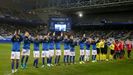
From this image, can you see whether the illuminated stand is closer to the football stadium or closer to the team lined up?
the football stadium

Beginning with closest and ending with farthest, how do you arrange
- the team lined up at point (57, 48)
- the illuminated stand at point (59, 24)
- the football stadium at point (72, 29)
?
the team lined up at point (57, 48) → the football stadium at point (72, 29) → the illuminated stand at point (59, 24)

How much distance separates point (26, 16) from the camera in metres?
96.8

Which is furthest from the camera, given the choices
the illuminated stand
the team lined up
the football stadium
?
the illuminated stand

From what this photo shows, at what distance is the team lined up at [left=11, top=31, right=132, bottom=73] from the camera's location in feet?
75.3

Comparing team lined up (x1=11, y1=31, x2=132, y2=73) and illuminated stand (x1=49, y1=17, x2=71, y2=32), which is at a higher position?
team lined up (x1=11, y1=31, x2=132, y2=73)

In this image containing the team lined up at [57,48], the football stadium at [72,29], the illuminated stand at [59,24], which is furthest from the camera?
the illuminated stand at [59,24]

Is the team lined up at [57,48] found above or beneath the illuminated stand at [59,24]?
above

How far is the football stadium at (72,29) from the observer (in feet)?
84.1

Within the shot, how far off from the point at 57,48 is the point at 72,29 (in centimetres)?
6086

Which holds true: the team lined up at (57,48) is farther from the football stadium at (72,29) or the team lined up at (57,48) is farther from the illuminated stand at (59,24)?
the illuminated stand at (59,24)

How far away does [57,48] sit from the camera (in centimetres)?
2758

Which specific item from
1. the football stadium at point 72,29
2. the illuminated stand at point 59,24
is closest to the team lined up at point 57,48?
the football stadium at point 72,29

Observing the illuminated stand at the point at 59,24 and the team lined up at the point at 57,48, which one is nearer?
the team lined up at the point at 57,48

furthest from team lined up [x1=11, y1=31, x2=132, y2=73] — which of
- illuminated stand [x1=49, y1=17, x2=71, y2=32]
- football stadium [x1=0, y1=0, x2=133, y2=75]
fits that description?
illuminated stand [x1=49, y1=17, x2=71, y2=32]
